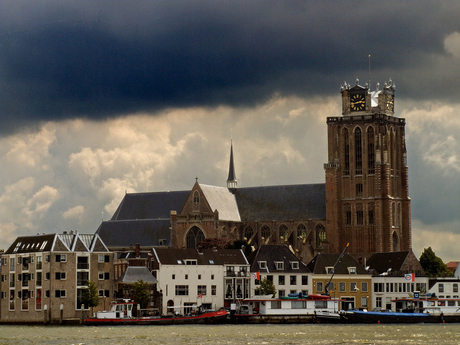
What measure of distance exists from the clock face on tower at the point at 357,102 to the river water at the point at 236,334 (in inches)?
2924

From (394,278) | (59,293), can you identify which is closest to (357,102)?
(394,278)

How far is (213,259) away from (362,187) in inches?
2006

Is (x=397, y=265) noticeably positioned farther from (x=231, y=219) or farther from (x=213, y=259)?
(x=231, y=219)

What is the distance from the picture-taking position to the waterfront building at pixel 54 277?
13100 cm

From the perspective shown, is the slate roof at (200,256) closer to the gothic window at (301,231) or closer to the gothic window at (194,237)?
the gothic window at (194,237)

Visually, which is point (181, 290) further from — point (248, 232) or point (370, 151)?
point (370, 151)

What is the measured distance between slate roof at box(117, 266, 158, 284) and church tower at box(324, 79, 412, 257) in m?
55.6

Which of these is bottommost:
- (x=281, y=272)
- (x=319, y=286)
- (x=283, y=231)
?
(x=319, y=286)

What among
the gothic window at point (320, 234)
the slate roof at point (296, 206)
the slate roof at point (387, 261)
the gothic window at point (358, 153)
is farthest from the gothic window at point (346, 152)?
the slate roof at point (387, 261)

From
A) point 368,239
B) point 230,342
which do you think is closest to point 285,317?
point 230,342

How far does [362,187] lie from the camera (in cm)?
18950

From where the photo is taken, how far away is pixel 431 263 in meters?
183

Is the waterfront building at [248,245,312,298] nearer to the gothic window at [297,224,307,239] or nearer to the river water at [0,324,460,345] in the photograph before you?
the river water at [0,324,460,345]

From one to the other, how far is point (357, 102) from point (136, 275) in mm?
68848
